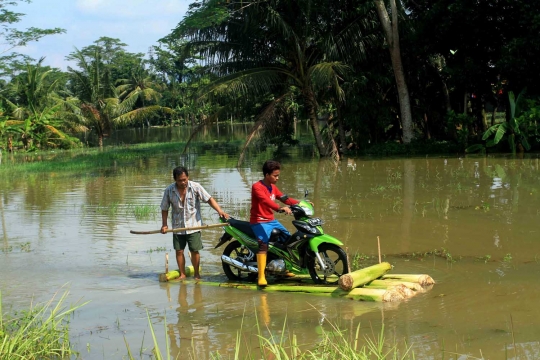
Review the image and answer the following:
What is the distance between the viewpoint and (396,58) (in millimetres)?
21766

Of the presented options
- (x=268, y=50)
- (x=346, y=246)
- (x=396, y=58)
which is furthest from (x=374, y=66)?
(x=346, y=246)

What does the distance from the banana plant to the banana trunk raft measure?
14434mm

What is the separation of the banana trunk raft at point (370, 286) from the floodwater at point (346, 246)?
10 cm

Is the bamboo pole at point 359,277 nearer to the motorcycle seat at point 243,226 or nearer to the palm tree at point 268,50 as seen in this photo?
the motorcycle seat at point 243,226

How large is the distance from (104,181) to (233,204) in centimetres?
711

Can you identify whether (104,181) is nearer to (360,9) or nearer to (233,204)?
(233,204)

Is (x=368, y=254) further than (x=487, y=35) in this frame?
No

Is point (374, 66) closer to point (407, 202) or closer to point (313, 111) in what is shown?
point (313, 111)

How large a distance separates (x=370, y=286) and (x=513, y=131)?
1527 centimetres

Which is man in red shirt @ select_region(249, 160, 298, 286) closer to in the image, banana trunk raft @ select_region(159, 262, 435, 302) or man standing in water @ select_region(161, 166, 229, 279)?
banana trunk raft @ select_region(159, 262, 435, 302)

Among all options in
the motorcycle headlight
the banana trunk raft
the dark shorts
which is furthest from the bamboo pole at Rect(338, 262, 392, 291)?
the dark shorts

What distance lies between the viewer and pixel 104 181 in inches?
736

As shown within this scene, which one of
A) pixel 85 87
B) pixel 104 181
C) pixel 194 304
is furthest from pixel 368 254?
pixel 85 87

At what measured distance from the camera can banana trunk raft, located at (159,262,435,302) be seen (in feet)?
19.5
